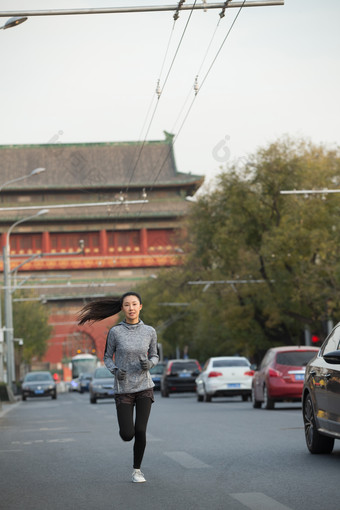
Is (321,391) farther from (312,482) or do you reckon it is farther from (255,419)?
(255,419)

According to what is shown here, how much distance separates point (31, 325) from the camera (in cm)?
8556

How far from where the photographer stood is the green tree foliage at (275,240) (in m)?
44.4

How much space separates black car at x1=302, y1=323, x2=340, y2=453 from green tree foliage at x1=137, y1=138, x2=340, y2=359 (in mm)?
29388

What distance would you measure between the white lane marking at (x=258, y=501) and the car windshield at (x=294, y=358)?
1725cm

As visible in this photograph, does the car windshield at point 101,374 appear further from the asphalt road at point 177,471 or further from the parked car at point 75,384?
the parked car at point 75,384

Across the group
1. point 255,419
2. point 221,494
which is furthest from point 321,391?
point 255,419

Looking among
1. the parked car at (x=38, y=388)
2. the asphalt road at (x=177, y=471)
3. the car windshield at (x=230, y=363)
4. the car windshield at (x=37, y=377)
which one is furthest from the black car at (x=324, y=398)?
the car windshield at (x=37, y=377)

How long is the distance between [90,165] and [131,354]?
85.2m

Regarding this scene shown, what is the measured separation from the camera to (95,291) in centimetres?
9250

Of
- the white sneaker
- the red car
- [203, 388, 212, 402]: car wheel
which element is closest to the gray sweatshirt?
the white sneaker

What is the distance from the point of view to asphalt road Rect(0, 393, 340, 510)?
9.39 m

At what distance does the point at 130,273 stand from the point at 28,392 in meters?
38.7

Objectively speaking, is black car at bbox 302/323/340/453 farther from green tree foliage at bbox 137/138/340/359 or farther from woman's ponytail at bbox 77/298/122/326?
green tree foliage at bbox 137/138/340/359

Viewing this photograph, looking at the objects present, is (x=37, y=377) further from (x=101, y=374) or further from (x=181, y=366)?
(x=101, y=374)
